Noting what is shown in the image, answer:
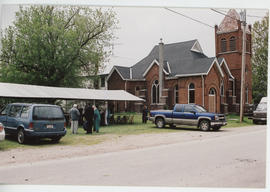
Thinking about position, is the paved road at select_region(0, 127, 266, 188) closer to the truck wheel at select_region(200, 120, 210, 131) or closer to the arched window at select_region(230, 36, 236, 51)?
the truck wheel at select_region(200, 120, 210, 131)

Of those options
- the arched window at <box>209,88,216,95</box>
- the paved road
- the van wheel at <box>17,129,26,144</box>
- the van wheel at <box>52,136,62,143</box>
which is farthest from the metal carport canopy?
the arched window at <box>209,88,216,95</box>

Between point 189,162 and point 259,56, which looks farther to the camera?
point 259,56

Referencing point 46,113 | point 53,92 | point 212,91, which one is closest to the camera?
point 46,113

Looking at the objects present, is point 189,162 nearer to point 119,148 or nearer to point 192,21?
point 119,148

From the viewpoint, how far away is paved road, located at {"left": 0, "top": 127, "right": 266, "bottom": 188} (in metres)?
6.20

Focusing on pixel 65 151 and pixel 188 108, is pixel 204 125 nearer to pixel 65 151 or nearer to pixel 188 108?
pixel 188 108

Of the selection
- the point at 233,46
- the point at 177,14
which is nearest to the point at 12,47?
the point at 177,14

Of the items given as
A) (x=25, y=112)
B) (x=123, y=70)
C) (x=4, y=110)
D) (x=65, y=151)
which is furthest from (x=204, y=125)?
(x=4, y=110)

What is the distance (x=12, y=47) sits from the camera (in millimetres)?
12258

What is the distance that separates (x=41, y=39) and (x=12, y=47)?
2.52 metres

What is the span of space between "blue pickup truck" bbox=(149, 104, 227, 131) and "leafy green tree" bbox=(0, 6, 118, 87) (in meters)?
4.95

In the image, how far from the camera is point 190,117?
51.7 feet

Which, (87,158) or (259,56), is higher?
(259,56)

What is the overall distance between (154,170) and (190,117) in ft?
30.9
